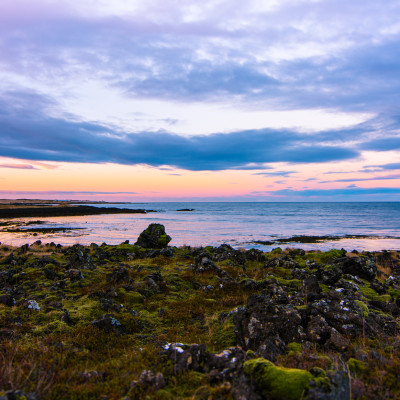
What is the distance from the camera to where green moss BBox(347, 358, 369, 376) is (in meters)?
5.63

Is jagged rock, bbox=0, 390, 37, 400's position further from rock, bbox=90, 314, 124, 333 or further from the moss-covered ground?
rock, bbox=90, 314, 124, 333

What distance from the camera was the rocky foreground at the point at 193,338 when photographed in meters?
5.00

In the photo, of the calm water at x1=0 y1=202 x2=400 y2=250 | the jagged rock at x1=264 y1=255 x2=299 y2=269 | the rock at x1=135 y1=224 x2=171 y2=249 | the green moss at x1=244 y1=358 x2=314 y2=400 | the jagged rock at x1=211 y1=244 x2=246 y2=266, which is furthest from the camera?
the calm water at x1=0 y1=202 x2=400 y2=250

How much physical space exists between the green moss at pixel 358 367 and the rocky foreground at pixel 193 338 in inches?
1.1

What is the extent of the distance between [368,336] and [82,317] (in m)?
9.96

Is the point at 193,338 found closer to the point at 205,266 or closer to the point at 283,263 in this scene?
the point at 205,266

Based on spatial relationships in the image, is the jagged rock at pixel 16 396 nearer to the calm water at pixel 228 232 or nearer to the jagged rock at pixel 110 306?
the jagged rock at pixel 110 306

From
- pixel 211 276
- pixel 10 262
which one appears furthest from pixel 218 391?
pixel 10 262

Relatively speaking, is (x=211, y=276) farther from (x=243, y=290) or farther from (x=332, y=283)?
(x=332, y=283)

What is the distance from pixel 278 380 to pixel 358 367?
2180mm

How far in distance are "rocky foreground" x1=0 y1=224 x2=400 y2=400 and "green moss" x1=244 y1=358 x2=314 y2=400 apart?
0.02 meters

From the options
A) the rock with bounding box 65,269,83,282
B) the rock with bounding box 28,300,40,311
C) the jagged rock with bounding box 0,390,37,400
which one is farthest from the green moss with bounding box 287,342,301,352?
the rock with bounding box 65,269,83,282

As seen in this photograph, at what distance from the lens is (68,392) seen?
503 centimetres

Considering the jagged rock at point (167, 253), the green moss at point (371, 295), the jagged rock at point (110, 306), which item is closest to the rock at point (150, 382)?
the jagged rock at point (110, 306)
